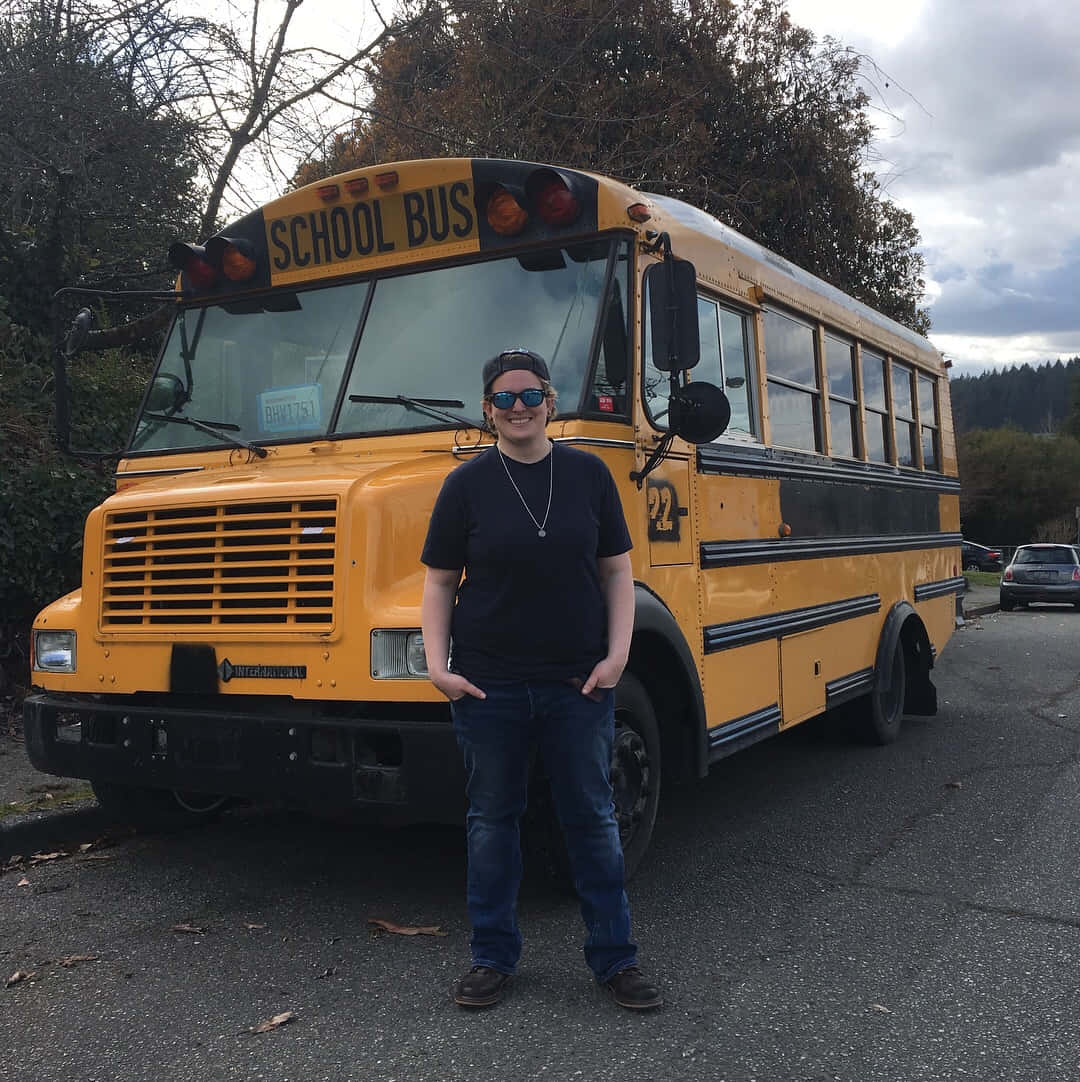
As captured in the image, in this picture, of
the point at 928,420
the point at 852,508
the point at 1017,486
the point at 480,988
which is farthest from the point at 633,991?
the point at 1017,486

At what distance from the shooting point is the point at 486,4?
1038 centimetres

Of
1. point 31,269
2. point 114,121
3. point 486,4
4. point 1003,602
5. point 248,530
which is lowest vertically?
point 1003,602

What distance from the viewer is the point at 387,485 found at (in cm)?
405

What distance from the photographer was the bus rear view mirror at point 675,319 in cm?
420

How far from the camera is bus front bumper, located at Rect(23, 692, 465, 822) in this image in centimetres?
381

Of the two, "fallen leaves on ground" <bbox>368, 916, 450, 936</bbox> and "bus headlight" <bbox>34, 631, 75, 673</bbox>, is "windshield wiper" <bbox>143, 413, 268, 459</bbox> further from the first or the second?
"fallen leaves on ground" <bbox>368, 916, 450, 936</bbox>

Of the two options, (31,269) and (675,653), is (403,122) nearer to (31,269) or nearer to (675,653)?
(31,269)

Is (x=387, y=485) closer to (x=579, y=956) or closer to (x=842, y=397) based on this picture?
(x=579, y=956)

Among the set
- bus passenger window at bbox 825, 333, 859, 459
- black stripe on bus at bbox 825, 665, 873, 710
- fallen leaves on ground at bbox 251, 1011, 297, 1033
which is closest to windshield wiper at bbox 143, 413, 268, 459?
fallen leaves on ground at bbox 251, 1011, 297, 1033

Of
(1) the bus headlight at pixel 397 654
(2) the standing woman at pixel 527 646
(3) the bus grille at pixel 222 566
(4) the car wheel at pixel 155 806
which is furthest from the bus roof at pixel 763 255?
(4) the car wheel at pixel 155 806

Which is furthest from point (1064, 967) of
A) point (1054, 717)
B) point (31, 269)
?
point (31, 269)

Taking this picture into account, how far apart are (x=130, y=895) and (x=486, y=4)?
8390 mm

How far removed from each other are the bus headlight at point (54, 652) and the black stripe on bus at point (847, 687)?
12.5ft

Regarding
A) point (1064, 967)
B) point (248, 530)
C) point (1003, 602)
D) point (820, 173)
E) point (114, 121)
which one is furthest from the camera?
point (1003, 602)
